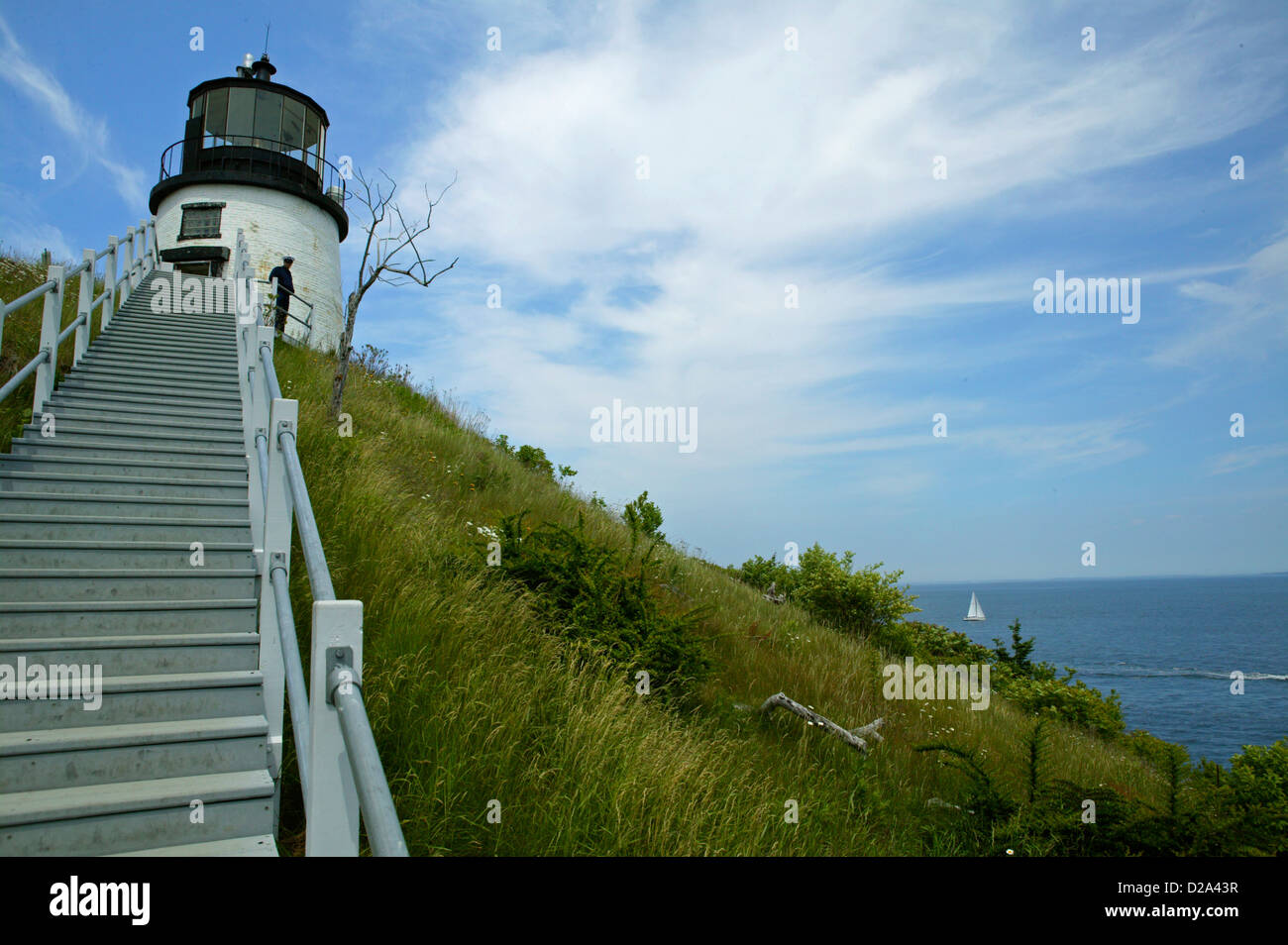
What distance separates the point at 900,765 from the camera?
7.09 m

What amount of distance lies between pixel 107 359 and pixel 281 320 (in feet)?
29.1

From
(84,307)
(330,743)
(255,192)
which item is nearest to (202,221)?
(255,192)

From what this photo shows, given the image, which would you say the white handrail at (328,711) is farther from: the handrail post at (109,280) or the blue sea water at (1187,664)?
the blue sea water at (1187,664)

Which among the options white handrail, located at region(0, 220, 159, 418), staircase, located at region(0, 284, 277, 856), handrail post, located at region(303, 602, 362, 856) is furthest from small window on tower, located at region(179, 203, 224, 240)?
handrail post, located at region(303, 602, 362, 856)

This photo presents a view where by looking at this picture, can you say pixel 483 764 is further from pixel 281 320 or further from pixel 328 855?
pixel 281 320

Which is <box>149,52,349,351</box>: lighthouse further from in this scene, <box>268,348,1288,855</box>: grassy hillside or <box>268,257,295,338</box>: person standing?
<box>268,348,1288,855</box>: grassy hillside

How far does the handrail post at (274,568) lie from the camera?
→ 12.2 feet

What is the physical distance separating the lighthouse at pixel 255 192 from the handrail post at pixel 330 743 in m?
21.9

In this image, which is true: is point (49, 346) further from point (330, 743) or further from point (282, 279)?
point (282, 279)

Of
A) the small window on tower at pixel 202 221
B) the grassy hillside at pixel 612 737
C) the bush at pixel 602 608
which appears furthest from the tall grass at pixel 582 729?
the small window on tower at pixel 202 221

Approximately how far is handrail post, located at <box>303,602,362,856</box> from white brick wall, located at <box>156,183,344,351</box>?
2199 centimetres

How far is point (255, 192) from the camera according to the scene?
22000 millimetres
